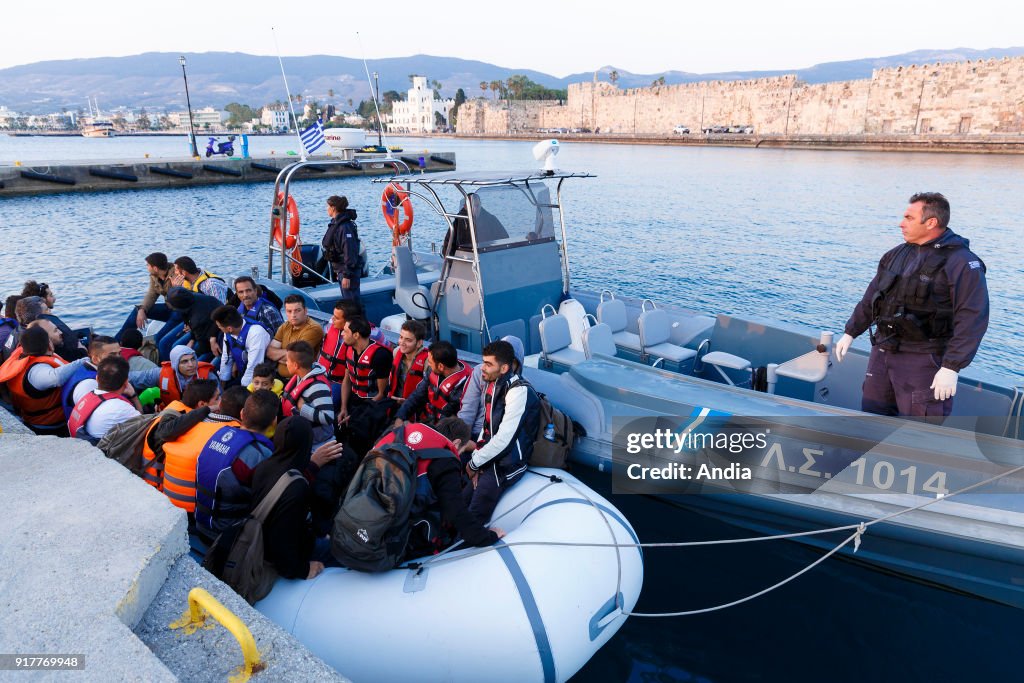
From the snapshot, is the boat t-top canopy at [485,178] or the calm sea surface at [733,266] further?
the boat t-top canopy at [485,178]

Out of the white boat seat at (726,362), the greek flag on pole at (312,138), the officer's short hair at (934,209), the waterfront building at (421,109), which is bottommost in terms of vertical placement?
the white boat seat at (726,362)

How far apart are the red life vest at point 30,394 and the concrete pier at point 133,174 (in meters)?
21.1

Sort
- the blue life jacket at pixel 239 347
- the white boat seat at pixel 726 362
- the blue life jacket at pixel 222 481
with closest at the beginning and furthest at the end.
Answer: the blue life jacket at pixel 222 481 → the white boat seat at pixel 726 362 → the blue life jacket at pixel 239 347

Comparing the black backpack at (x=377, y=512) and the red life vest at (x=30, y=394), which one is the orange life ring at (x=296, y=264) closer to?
the red life vest at (x=30, y=394)

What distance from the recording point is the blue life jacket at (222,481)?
9.76 feet

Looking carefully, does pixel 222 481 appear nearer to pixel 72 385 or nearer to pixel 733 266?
pixel 72 385

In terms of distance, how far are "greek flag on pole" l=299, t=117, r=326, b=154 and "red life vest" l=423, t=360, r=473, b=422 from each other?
616cm

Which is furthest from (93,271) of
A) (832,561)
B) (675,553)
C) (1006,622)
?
(1006,622)

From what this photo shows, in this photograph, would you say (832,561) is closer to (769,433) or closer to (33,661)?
(769,433)

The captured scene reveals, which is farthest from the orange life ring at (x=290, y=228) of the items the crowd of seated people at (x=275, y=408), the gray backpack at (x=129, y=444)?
the gray backpack at (x=129, y=444)

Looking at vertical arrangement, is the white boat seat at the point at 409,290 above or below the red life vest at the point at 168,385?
above

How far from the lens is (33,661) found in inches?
74.2

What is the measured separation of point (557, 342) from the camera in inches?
208

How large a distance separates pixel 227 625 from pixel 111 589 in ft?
1.85
